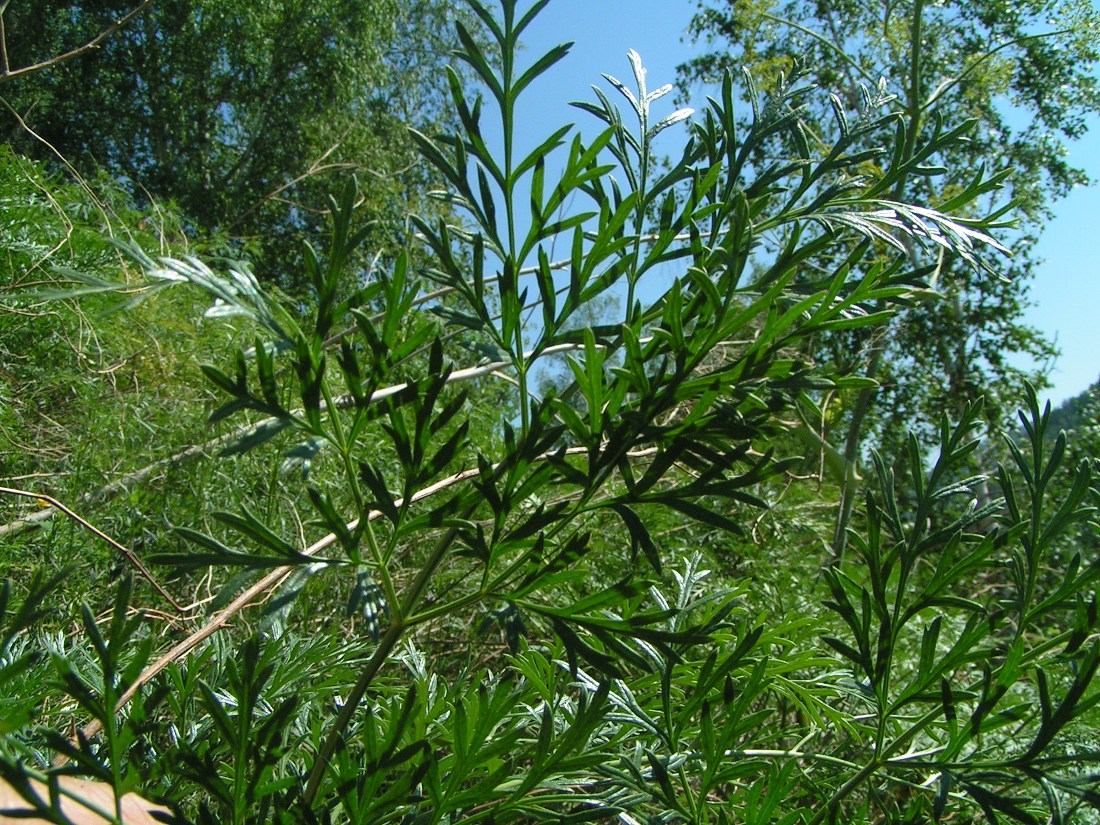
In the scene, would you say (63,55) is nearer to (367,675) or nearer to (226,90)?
(367,675)

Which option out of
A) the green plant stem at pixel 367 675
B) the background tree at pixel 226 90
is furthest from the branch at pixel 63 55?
the background tree at pixel 226 90

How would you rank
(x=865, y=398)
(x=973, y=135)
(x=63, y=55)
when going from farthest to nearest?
(x=973, y=135)
(x=63, y=55)
(x=865, y=398)

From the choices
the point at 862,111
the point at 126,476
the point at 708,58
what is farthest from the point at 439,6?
the point at 862,111

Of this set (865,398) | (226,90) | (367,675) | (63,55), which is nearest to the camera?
(367,675)

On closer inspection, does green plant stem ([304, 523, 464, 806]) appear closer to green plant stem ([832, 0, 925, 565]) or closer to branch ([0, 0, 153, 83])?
green plant stem ([832, 0, 925, 565])

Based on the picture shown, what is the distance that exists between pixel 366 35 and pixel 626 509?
22.8 ft

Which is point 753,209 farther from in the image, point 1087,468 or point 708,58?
point 708,58

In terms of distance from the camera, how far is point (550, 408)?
0.30 meters

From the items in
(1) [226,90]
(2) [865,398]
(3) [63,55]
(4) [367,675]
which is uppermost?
(1) [226,90]

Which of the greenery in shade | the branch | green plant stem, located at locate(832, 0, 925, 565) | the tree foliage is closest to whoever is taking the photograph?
the greenery in shade

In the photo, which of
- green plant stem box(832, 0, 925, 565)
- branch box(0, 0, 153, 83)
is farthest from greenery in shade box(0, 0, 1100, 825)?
branch box(0, 0, 153, 83)

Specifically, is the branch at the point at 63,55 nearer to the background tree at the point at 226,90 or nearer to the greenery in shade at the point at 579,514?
the greenery in shade at the point at 579,514

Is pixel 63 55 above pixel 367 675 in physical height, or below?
above

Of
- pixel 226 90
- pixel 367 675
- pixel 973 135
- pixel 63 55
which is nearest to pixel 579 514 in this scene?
pixel 367 675
